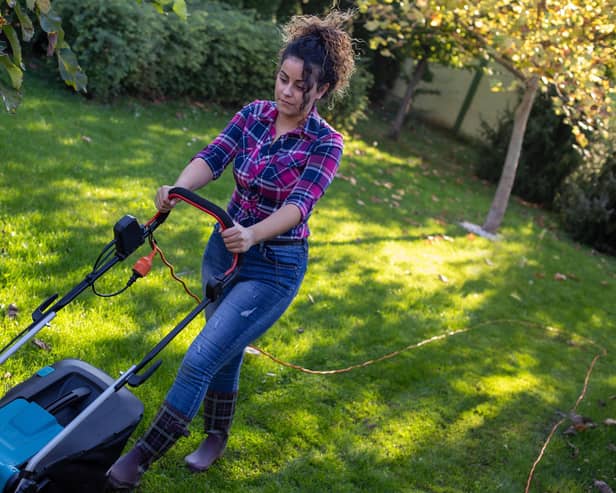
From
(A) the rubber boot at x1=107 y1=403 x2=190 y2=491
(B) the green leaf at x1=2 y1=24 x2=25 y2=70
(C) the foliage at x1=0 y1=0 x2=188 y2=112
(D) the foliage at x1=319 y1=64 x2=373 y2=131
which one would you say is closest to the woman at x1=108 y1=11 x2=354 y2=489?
(A) the rubber boot at x1=107 y1=403 x2=190 y2=491

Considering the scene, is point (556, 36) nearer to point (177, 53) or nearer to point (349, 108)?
point (177, 53)

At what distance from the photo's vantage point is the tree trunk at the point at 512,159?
8.30m

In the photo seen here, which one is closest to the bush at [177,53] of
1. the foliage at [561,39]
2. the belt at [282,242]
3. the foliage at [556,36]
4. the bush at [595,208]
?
the foliage at [556,36]

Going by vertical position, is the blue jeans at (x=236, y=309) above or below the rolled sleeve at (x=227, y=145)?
below

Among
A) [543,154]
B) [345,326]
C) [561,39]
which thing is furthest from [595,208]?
[345,326]

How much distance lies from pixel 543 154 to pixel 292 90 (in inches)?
395

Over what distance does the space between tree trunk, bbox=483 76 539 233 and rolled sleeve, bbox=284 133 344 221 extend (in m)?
6.05

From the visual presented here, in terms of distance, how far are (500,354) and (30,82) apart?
6.46 metres

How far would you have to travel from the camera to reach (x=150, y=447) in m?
2.71

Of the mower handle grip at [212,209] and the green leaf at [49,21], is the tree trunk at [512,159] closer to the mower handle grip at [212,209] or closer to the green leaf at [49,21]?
the mower handle grip at [212,209]

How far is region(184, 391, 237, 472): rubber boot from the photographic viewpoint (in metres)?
3.17

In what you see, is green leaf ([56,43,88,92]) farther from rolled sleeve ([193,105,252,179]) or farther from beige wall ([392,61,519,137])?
beige wall ([392,61,519,137])

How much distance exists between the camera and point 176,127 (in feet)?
29.0

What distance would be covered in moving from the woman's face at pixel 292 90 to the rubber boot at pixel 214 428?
4.43 feet
